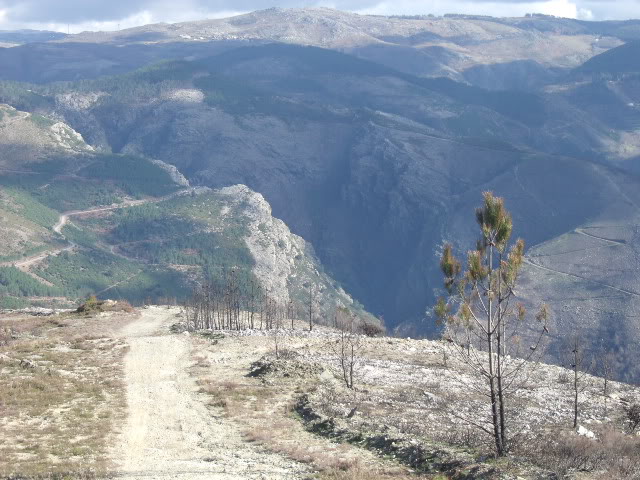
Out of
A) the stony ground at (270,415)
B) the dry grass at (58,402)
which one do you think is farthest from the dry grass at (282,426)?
the dry grass at (58,402)

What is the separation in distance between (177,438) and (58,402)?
10.7 metres

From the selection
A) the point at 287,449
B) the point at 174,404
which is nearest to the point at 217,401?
the point at 174,404

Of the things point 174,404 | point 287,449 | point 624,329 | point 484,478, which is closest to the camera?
point 484,478

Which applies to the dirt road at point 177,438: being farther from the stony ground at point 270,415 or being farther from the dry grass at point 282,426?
the dry grass at point 282,426

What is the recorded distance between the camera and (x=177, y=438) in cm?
3903

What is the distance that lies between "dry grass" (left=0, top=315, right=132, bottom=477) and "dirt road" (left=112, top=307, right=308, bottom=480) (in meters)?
1.24

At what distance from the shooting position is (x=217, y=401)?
4728 centimetres

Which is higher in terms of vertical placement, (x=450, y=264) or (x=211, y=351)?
(x=450, y=264)

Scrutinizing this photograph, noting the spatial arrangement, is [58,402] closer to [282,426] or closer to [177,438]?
[177,438]

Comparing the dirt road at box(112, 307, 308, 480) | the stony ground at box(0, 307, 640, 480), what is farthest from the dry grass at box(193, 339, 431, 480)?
the dirt road at box(112, 307, 308, 480)

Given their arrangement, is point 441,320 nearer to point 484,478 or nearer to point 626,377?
point 484,478

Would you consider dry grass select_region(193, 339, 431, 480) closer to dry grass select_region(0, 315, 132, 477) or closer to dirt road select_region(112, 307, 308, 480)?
dirt road select_region(112, 307, 308, 480)

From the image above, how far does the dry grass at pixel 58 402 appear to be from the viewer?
111ft

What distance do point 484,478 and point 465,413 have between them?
18011mm
